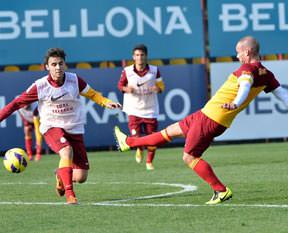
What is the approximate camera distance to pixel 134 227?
30.1 ft

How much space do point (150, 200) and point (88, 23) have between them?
12238mm

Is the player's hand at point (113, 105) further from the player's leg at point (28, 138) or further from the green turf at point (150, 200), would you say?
the player's leg at point (28, 138)

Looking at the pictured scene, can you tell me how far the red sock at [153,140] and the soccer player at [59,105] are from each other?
0.52 metres

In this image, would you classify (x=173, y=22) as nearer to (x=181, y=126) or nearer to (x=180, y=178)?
(x=180, y=178)

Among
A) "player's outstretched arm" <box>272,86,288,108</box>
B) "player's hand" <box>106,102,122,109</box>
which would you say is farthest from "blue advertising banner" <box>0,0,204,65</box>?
"player's outstretched arm" <box>272,86,288,108</box>

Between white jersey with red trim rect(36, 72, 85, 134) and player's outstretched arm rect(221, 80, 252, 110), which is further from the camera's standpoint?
white jersey with red trim rect(36, 72, 85, 134)

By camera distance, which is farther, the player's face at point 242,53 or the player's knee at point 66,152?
the player's knee at point 66,152

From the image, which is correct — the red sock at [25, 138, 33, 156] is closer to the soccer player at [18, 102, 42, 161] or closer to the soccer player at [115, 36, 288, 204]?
the soccer player at [18, 102, 42, 161]

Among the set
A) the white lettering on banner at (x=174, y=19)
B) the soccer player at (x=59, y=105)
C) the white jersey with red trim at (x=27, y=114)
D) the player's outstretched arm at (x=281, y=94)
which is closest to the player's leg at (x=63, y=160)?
the soccer player at (x=59, y=105)

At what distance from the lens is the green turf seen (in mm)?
9297

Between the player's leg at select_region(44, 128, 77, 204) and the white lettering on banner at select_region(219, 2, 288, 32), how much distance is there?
1221cm

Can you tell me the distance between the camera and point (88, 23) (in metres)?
23.4

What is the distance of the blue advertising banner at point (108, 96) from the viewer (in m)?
22.8

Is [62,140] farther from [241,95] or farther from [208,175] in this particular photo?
[241,95]
